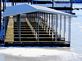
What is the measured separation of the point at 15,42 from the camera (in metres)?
15.7

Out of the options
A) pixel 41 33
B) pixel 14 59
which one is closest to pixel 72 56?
pixel 14 59

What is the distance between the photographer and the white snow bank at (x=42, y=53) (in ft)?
41.6

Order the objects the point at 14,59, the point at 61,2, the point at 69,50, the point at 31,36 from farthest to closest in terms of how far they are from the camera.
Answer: the point at 61,2 < the point at 31,36 < the point at 69,50 < the point at 14,59

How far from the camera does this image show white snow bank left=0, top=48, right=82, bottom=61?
41.6 feet

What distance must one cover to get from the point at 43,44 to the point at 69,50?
5.30 feet

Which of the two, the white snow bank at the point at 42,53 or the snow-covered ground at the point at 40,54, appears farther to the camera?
the white snow bank at the point at 42,53

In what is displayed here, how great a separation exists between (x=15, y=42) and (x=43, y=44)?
118 centimetres

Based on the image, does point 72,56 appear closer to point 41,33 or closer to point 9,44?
point 9,44

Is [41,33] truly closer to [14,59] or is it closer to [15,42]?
[15,42]

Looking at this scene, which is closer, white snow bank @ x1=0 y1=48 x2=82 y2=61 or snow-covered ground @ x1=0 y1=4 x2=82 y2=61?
snow-covered ground @ x1=0 y1=4 x2=82 y2=61

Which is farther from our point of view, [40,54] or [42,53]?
[42,53]

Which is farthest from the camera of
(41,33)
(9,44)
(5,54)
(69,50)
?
(41,33)

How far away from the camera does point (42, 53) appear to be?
13609 millimetres

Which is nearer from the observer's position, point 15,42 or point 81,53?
point 81,53
